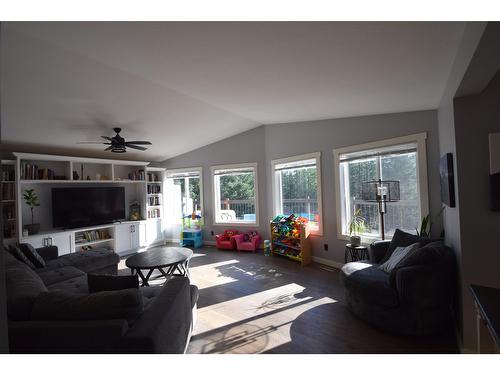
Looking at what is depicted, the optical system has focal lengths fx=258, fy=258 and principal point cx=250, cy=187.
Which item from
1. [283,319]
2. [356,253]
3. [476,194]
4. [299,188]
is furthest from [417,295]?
[299,188]

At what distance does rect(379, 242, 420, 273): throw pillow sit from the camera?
2693 millimetres

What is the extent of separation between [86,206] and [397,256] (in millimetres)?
5416

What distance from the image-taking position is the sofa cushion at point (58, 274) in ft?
9.43

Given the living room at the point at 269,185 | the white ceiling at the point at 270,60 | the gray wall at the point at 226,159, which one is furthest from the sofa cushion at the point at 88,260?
the gray wall at the point at 226,159

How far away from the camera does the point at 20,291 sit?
1878 mm

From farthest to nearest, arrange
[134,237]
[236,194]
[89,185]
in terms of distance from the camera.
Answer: [236,194] → [134,237] → [89,185]

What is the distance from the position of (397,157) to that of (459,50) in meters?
2.06

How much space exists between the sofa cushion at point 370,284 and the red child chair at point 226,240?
3.13 meters

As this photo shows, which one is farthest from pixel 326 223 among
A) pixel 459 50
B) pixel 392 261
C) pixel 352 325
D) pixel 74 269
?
pixel 74 269

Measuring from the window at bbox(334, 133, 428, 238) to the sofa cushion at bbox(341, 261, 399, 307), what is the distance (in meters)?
1.12

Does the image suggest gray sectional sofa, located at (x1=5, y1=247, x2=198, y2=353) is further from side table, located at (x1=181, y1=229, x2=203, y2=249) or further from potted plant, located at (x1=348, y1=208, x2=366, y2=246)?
side table, located at (x1=181, y1=229, x2=203, y2=249)

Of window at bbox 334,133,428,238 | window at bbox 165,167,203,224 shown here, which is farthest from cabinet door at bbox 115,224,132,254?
window at bbox 334,133,428,238

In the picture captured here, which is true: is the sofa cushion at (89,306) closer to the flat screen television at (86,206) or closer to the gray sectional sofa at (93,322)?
the gray sectional sofa at (93,322)

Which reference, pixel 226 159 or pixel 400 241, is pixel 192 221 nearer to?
pixel 226 159
